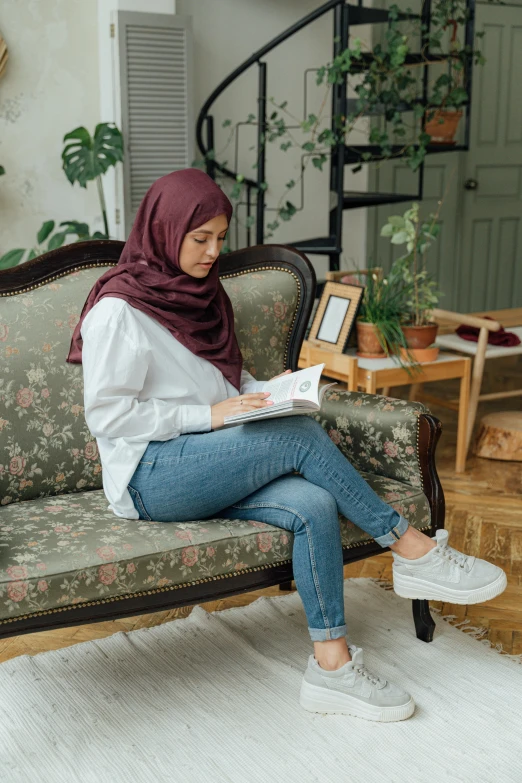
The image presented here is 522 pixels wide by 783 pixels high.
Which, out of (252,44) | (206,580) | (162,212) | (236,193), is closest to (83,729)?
(206,580)

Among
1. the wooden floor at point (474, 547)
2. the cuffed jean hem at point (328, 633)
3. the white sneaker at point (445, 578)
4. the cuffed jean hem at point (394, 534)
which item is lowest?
the wooden floor at point (474, 547)

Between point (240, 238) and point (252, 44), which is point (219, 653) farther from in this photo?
point (252, 44)

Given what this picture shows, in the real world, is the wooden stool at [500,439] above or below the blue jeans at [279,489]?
below

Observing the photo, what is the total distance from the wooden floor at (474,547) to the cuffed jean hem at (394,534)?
1.65 ft

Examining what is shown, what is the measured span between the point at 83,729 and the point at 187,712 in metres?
0.24

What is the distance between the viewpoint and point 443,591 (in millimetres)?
2264

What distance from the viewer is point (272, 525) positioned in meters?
2.15

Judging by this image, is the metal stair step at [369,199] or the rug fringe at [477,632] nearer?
the rug fringe at [477,632]

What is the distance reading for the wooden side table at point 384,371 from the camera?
3.54 meters

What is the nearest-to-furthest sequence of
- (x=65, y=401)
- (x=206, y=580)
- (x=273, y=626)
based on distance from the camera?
(x=206, y=580), (x=65, y=401), (x=273, y=626)

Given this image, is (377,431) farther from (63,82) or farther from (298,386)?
(63,82)

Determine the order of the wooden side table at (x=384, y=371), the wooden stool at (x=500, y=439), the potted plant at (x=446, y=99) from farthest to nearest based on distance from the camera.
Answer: the potted plant at (x=446, y=99) < the wooden stool at (x=500, y=439) < the wooden side table at (x=384, y=371)

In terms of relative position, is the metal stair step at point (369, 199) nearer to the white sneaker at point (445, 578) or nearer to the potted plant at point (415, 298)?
the potted plant at point (415, 298)

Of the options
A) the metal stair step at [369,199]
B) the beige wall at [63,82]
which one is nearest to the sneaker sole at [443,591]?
the beige wall at [63,82]
